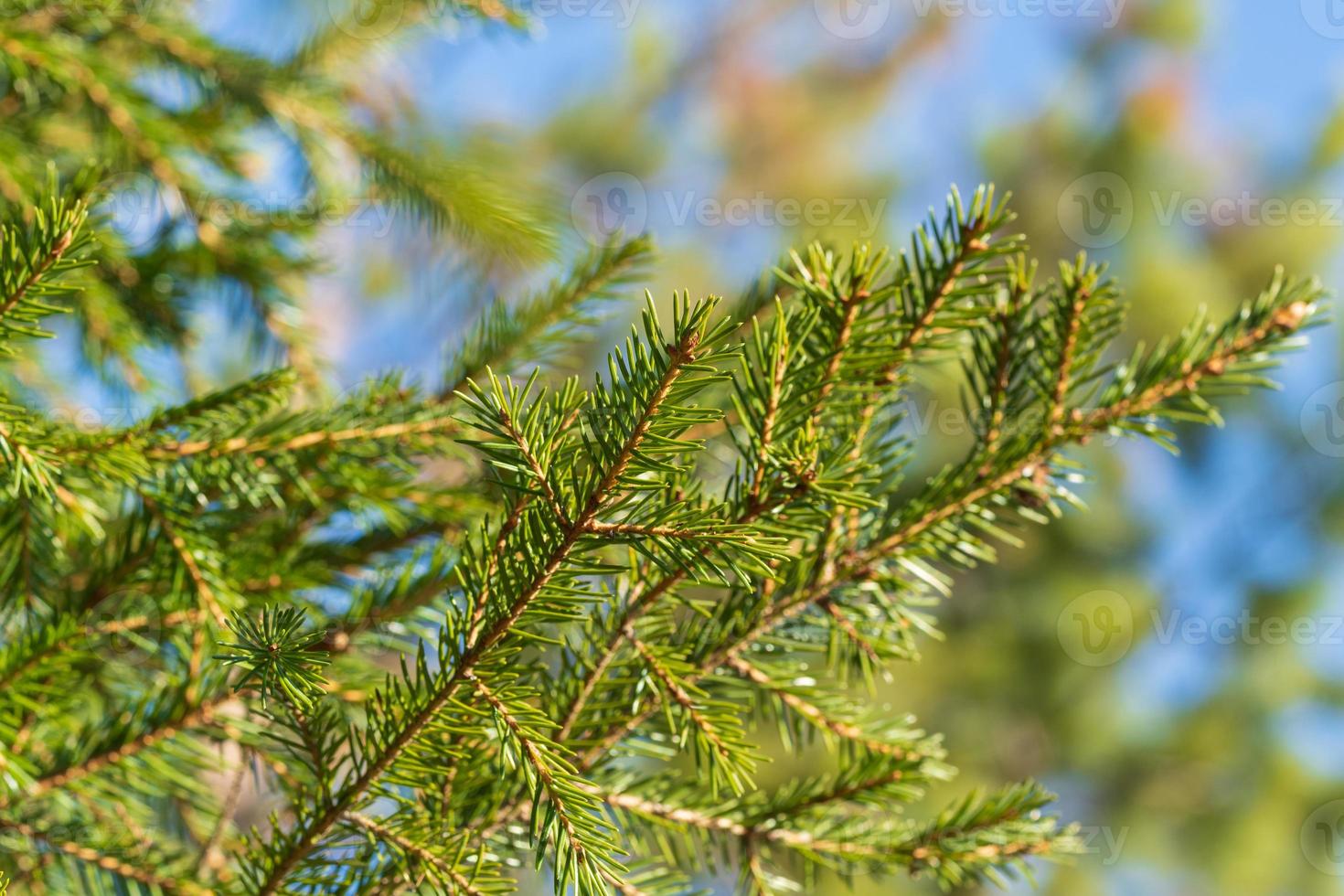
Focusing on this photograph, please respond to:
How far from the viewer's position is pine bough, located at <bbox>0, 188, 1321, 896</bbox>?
1.17ft

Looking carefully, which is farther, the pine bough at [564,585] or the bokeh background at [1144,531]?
the bokeh background at [1144,531]

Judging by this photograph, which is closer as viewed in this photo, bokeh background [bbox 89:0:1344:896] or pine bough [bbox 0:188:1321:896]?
pine bough [bbox 0:188:1321:896]

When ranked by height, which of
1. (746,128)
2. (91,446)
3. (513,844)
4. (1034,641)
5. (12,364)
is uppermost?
(746,128)

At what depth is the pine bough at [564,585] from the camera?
357mm

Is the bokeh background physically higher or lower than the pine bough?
higher

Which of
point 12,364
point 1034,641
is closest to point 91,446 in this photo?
point 12,364

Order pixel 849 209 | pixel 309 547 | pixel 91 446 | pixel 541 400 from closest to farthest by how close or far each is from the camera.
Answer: pixel 541 400 → pixel 91 446 → pixel 309 547 → pixel 849 209

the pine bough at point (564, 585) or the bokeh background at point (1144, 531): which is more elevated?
the bokeh background at point (1144, 531)

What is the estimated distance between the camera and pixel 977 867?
479mm

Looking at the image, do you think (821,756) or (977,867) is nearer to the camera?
(977,867)

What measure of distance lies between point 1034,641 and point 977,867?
13.5 feet

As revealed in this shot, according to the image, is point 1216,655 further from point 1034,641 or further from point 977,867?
point 977,867

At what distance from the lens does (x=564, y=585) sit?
36cm

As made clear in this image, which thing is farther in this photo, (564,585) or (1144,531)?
(1144,531)
